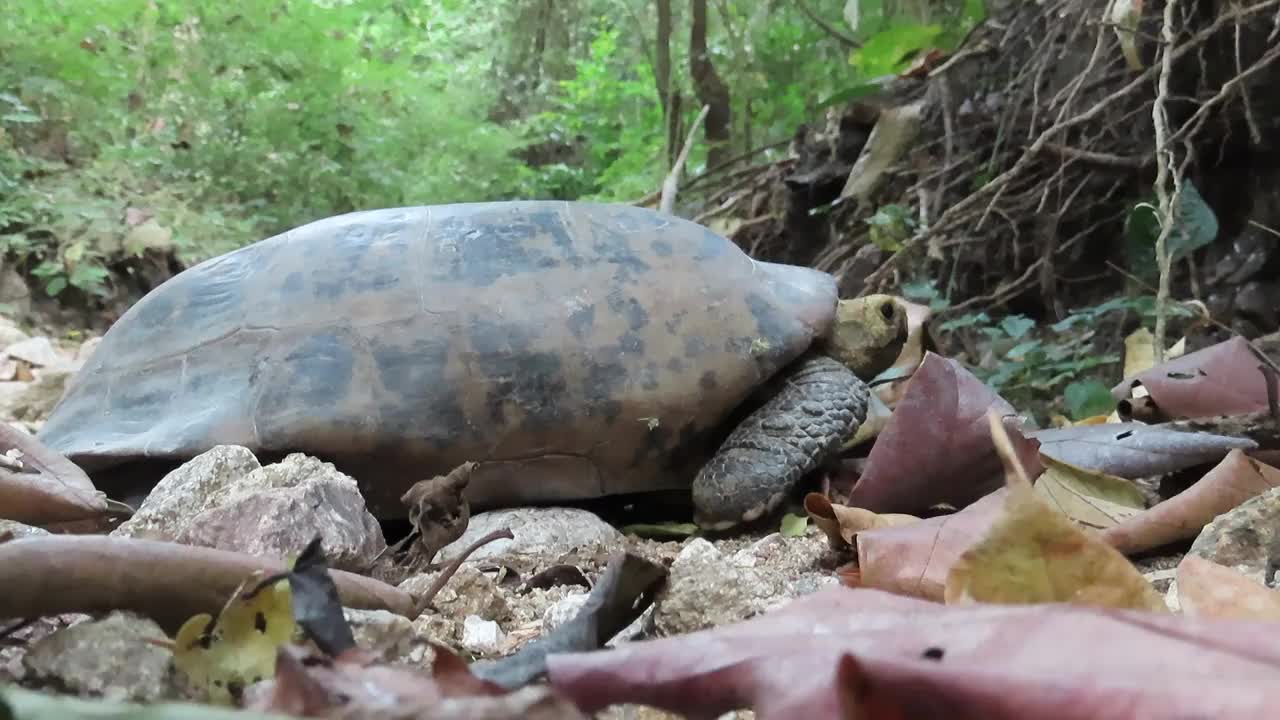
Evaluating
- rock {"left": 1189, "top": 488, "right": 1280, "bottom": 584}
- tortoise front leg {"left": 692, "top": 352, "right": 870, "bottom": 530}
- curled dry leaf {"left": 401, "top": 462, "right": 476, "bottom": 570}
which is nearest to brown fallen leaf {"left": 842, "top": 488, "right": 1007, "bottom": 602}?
rock {"left": 1189, "top": 488, "right": 1280, "bottom": 584}

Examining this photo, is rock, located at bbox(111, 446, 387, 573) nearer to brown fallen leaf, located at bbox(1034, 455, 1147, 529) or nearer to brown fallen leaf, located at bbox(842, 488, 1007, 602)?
brown fallen leaf, located at bbox(842, 488, 1007, 602)

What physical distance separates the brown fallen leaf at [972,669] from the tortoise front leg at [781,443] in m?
1.45

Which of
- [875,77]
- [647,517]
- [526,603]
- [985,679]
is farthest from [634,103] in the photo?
[985,679]

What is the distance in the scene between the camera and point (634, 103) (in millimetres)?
7695

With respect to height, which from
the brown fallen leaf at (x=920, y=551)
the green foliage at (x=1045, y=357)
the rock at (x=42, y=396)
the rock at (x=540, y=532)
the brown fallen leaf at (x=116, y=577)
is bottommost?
the green foliage at (x=1045, y=357)

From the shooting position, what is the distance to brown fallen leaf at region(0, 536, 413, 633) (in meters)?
0.56

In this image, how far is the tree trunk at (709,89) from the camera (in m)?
5.16

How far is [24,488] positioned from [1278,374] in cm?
180

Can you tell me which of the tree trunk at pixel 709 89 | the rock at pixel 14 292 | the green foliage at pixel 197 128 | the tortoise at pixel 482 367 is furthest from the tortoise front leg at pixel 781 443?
the rock at pixel 14 292

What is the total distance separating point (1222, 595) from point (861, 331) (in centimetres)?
180

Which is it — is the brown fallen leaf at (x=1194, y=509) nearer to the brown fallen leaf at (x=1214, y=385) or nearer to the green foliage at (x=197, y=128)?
the brown fallen leaf at (x=1214, y=385)

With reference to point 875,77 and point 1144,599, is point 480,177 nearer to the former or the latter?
point 875,77

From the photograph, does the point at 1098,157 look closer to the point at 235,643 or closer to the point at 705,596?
the point at 705,596

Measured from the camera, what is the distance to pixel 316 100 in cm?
629
